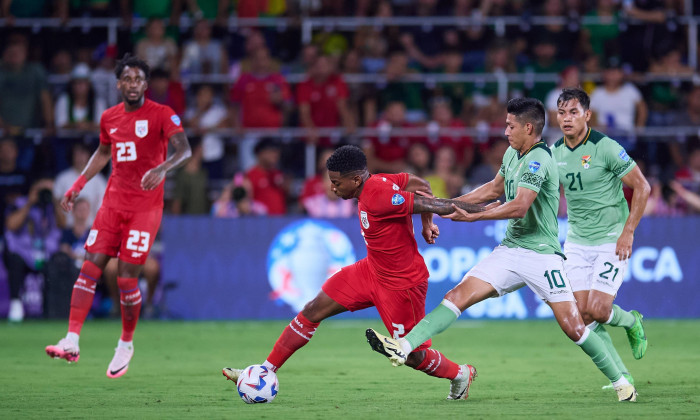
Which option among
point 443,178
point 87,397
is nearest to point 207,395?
point 87,397

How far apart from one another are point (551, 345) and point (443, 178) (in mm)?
4380

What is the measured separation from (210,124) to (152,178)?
27.3 ft

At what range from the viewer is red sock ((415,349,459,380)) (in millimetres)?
7801

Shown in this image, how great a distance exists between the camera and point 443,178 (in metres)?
16.2

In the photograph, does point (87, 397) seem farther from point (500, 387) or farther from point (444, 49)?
point (444, 49)

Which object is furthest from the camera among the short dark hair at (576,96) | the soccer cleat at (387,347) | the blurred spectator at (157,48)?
the blurred spectator at (157,48)

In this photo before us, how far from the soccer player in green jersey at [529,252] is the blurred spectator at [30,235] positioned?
9598 mm

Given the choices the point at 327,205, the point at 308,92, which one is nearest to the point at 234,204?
the point at 327,205

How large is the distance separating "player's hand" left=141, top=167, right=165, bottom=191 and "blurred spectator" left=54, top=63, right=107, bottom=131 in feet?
26.5

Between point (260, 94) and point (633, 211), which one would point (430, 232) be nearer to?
point (633, 211)

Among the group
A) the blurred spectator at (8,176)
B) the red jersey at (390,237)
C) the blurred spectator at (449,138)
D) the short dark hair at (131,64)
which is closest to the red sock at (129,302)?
the short dark hair at (131,64)

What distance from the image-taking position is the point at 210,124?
17.4 m

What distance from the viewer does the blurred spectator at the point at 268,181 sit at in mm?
16359

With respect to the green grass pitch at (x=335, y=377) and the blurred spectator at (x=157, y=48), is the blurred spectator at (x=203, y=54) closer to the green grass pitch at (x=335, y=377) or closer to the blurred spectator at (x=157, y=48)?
the blurred spectator at (x=157, y=48)
